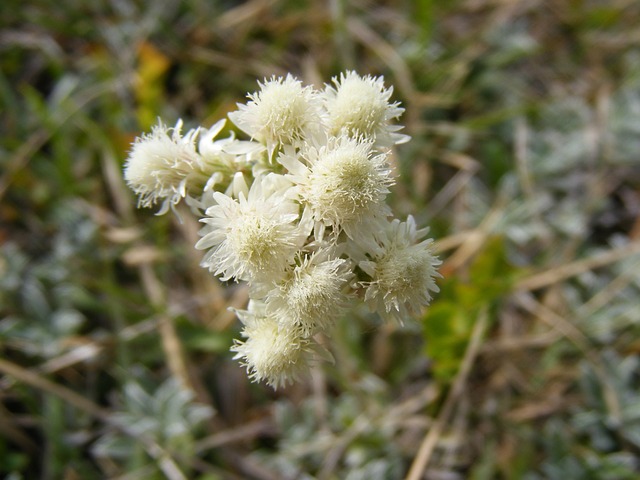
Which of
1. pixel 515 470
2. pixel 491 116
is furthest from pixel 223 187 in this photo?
pixel 491 116

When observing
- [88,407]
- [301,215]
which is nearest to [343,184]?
[301,215]

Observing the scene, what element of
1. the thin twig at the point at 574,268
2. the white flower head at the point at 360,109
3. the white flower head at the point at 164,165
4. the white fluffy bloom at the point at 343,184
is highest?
the white flower head at the point at 164,165

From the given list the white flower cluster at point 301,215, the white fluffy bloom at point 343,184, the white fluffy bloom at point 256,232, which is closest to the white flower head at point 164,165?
the white flower cluster at point 301,215

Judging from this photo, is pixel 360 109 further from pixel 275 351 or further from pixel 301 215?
pixel 275 351

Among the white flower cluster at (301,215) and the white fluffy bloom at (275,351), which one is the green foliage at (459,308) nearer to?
the white flower cluster at (301,215)

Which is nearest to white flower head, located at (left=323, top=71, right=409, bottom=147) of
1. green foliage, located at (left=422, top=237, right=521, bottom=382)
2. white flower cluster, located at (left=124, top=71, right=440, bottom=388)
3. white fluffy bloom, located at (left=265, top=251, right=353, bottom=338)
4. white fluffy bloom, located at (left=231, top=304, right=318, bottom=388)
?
white flower cluster, located at (left=124, top=71, right=440, bottom=388)

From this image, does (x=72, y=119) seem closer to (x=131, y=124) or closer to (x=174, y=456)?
(x=131, y=124)
